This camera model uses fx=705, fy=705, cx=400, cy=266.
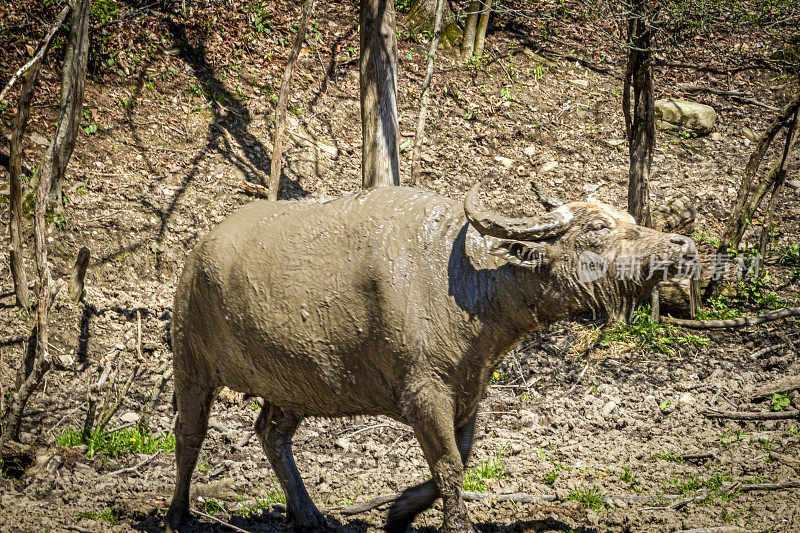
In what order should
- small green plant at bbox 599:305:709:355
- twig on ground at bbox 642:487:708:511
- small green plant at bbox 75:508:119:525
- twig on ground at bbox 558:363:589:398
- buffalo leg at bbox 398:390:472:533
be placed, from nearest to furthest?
buffalo leg at bbox 398:390:472:533 → small green plant at bbox 75:508:119:525 → twig on ground at bbox 642:487:708:511 → twig on ground at bbox 558:363:589:398 → small green plant at bbox 599:305:709:355

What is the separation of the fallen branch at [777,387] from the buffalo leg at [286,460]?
463cm

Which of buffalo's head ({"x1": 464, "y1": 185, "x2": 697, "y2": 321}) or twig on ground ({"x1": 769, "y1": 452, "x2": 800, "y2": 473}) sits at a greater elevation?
buffalo's head ({"x1": 464, "y1": 185, "x2": 697, "y2": 321})

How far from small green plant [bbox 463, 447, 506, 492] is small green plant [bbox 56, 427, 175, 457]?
2736mm

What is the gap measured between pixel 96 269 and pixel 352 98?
5.93 m

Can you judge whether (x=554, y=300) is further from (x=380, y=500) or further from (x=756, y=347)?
(x=756, y=347)

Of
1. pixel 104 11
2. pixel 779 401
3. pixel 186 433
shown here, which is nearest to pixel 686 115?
pixel 779 401

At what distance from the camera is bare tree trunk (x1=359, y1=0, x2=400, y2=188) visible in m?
9.09

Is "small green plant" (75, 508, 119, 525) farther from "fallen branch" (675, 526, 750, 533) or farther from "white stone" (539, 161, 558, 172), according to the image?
"white stone" (539, 161, 558, 172)

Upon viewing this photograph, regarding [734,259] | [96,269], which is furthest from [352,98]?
[734,259]

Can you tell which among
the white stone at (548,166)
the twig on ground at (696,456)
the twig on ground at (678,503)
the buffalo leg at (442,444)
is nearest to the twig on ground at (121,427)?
the buffalo leg at (442,444)

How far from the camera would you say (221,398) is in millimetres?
7281

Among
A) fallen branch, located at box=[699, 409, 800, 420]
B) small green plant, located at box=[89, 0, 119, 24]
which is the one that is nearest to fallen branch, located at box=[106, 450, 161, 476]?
fallen branch, located at box=[699, 409, 800, 420]

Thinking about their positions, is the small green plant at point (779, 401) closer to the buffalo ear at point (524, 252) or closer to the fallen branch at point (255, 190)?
the buffalo ear at point (524, 252)

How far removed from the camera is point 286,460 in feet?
16.4
